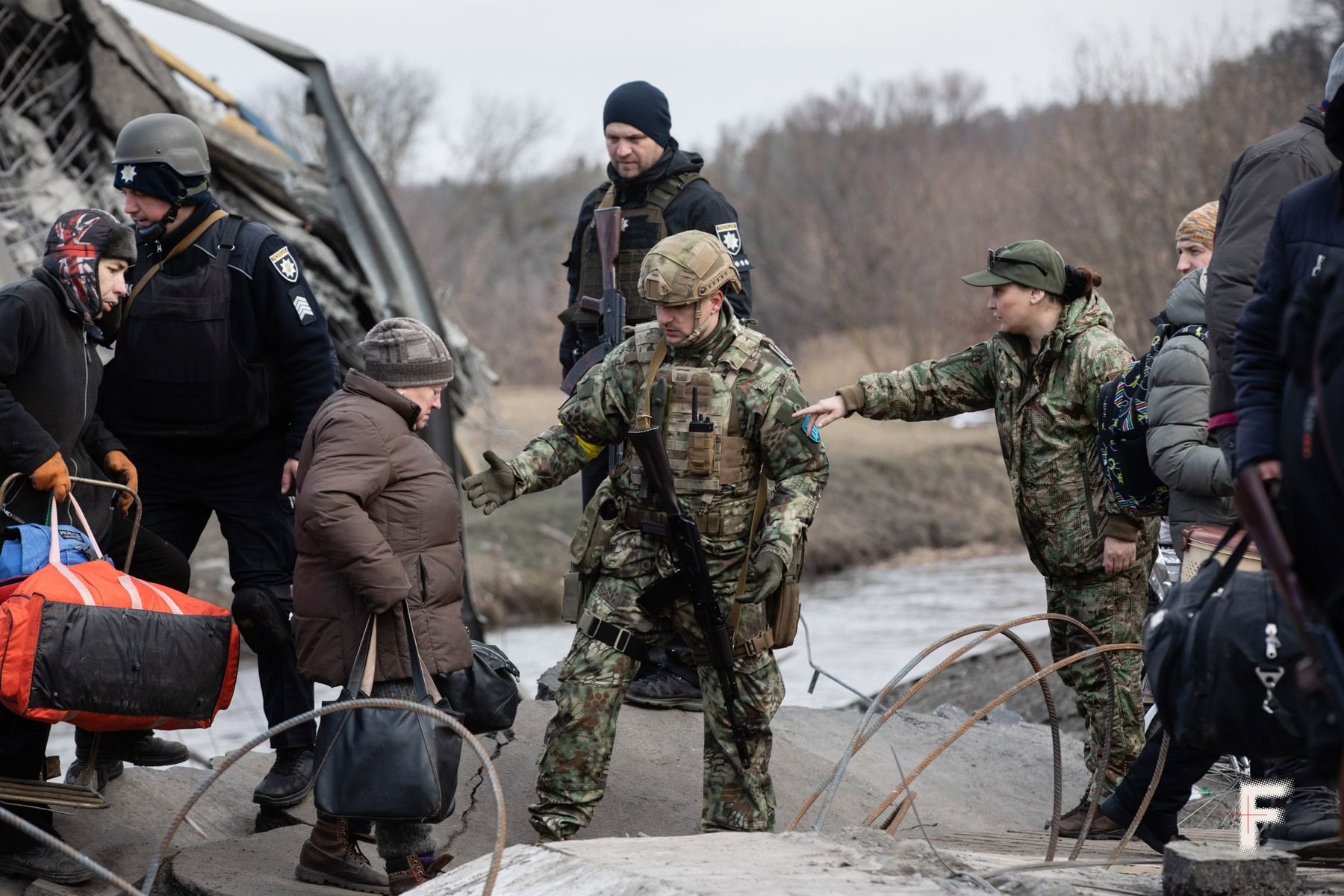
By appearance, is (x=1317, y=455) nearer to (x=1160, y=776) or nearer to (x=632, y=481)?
(x=1160, y=776)

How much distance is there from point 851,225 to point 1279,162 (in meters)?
35.1

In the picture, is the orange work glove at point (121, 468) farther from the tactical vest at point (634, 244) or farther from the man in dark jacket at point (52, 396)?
the tactical vest at point (634, 244)

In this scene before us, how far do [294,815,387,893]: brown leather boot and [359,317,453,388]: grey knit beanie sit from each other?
4.36 feet

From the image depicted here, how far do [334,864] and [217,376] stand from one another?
66.5 inches

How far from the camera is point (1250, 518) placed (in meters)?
2.86

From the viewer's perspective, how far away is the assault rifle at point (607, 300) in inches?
225

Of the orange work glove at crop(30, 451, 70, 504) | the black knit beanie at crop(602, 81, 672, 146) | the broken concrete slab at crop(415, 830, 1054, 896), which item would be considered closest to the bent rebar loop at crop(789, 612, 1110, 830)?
the broken concrete slab at crop(415, 830, 1054, 896)

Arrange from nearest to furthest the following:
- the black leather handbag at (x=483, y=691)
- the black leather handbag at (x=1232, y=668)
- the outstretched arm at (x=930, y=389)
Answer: the black leather handbag at (x=1232, y=668) < the black leather handbag at (x=483, y=691) < the outstretched arm at (x=930, y=389)

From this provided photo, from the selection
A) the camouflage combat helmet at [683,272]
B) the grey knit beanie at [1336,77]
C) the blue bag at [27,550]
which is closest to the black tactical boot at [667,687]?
the camouflage combat helmet at [683,272]

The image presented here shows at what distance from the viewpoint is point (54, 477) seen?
426 cm

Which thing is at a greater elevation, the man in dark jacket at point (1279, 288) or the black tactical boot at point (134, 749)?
the man in dark jacket at point (1279, 288)

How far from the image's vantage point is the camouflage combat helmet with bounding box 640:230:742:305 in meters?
4.55

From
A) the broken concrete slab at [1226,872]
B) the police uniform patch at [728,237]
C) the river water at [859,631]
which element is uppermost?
the police uniform patch at [728,237]

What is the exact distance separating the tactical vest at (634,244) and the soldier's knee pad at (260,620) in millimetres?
1813
